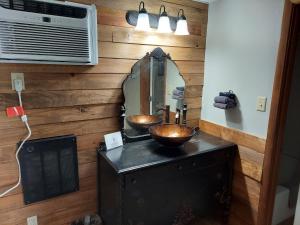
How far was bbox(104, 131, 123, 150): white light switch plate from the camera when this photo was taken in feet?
5.98

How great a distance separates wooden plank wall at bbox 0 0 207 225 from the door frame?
0.86m

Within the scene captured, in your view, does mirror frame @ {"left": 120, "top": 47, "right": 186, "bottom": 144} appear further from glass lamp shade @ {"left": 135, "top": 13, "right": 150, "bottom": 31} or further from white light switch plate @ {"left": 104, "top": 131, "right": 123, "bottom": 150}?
glass lamp shade @ {"left": 135, "top": 13, "right": 150, "bottom": 31}

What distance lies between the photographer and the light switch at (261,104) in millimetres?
1815

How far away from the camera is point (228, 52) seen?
81.5 inches

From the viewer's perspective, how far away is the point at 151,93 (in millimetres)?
2078

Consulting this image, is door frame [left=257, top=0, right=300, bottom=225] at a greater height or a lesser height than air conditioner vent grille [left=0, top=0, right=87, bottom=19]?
lesser

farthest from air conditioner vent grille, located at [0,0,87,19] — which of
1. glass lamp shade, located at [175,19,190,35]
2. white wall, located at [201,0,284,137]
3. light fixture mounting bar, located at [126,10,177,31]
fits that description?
white wall, located at [201,0,284,137]

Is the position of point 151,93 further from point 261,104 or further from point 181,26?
point 261,104

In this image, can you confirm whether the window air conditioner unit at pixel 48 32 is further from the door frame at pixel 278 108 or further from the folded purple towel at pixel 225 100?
the door frame at pixel 278 108

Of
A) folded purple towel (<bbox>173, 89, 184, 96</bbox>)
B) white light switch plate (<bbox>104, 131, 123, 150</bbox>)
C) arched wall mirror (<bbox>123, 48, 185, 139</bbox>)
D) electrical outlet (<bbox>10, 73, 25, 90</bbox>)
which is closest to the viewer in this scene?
electrical outlet (<bbox>10, 73, 25, 90</bbox>)

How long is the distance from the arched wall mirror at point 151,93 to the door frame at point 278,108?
0.82 meters

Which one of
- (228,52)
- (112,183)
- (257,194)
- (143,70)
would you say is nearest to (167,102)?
(143,70)

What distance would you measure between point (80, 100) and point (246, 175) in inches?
60.7

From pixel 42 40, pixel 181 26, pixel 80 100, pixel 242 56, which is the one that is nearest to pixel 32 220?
pixel 80 100
